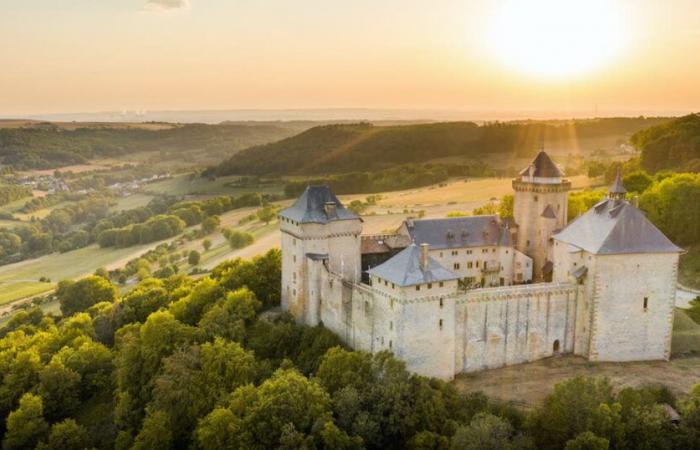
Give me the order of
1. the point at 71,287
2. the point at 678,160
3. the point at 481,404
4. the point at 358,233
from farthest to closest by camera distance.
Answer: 1. the point at 678,160
2. the point at 71,287
3. the point at 358,233
4. the point at 481,404

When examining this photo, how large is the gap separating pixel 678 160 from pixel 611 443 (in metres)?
61.4

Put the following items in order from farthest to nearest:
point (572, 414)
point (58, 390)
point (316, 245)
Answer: point (58, 390)
point (316, 245)
point (572, 414)

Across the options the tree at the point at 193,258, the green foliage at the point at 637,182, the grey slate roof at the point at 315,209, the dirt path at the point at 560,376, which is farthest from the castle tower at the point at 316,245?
the green foliage at the point at 637,182

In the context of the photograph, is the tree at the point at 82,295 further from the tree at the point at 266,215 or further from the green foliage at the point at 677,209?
the green foliage at the point at 677,209

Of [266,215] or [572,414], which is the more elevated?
[266,215]

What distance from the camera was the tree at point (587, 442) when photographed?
29297mm

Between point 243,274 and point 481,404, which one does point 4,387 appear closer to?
point 243,274

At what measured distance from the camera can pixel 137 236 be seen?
99.9 m

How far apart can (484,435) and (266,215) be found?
6732 cm

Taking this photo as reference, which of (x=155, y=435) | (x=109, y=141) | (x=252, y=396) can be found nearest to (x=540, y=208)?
(x=252, y=396)

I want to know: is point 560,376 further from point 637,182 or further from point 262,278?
point 637,182

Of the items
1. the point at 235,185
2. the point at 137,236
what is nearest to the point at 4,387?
the point at 137,236

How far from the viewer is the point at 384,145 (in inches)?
4279

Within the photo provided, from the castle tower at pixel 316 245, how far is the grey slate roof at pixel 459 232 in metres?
5.47
